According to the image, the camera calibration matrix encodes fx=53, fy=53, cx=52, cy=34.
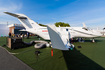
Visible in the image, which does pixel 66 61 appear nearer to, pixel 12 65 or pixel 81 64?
pixel 81 64

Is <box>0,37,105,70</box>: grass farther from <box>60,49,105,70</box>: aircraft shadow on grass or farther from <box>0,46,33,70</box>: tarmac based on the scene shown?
<box>0,46,33,70</box>: tarmac

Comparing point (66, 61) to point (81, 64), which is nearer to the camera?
point (81, 64)

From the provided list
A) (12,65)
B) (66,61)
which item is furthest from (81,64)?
(12,65)

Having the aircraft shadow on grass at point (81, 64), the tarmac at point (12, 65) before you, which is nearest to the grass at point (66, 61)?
the aircraft shadow on grass at point (81, 64)

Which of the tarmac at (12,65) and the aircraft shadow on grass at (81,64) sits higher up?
the aircraft shadow on grass at (81,64)

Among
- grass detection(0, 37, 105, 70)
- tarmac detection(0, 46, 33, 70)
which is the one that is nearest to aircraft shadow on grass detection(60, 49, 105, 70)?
grass detection(0, 37, 105, 70)

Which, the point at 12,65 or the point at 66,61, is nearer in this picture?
the point at 12,65

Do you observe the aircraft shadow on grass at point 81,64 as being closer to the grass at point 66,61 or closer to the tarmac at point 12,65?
the grass at point 66,61

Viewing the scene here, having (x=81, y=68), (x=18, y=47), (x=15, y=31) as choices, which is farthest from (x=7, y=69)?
(x=15, y=31)

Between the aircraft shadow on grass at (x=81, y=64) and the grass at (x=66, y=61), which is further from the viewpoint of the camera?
the grass at (x=66, y=61)

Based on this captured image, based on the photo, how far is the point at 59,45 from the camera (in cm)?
215

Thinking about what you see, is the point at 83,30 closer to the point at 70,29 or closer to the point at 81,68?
the point at 70,29

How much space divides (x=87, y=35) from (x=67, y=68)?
9887 mm

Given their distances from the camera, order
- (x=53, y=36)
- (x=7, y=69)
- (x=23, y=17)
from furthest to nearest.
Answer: (x=23, y=17) → (x=7, y=69) → (x=53, y=36)
